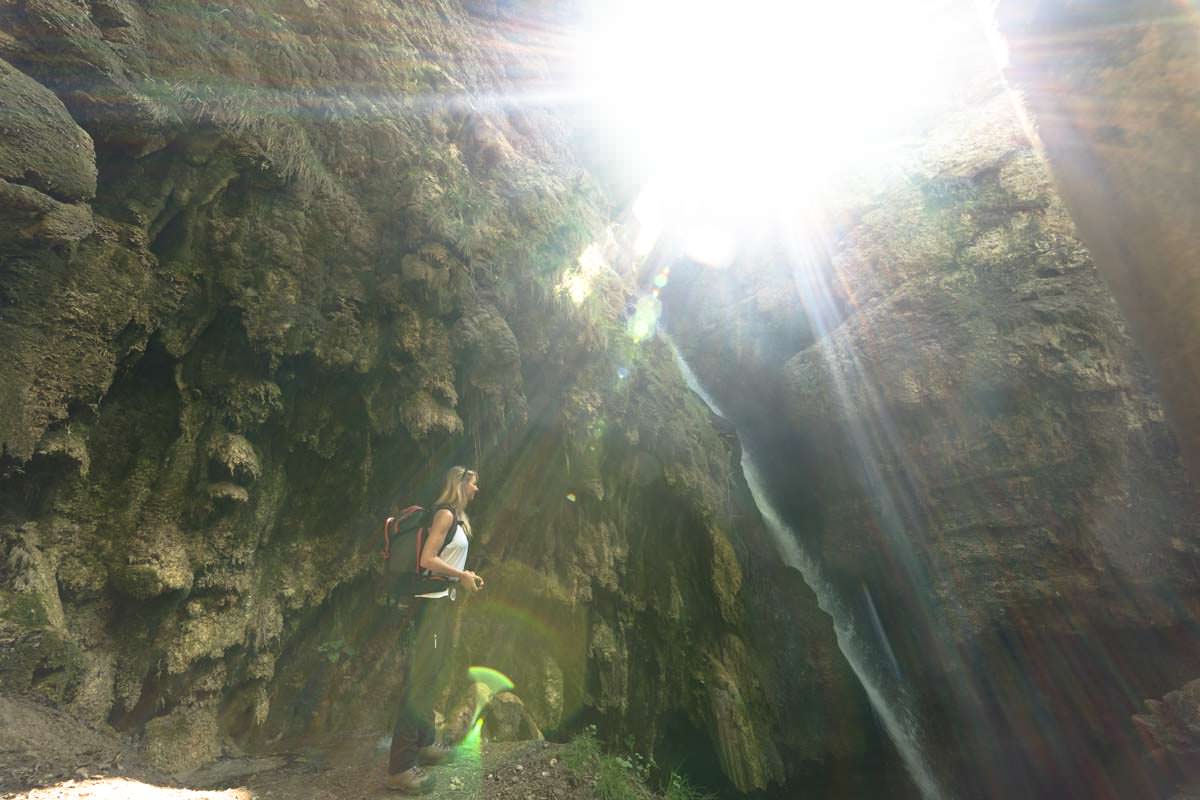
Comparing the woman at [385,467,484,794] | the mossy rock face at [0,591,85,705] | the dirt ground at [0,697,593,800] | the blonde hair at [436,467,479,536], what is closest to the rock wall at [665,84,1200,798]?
the dirt ground at [0,697,593,800]

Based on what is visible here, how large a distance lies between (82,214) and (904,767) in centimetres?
1315

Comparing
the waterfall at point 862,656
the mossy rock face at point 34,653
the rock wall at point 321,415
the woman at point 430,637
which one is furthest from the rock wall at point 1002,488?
the mossy rock face at point 34,653

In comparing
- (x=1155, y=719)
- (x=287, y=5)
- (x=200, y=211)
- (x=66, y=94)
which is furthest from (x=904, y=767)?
(x=287, y=5)

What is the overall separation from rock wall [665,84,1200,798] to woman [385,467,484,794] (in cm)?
908

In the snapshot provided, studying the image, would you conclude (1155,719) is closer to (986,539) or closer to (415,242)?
(986,539)

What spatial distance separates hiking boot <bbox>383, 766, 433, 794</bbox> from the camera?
12.7 feet

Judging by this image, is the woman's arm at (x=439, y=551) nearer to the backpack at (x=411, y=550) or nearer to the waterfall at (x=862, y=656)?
the backpack at (x=411, y=550)

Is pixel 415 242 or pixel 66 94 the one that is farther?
pixel 415 242

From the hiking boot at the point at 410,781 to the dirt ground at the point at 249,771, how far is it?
2.8 inches

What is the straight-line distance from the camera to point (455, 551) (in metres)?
3.90

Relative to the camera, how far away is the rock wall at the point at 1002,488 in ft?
28.6

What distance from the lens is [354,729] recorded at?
5.57 meters

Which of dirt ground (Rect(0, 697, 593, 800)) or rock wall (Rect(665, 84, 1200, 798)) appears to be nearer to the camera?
dirt ground (Rect(0, 697, 593, 800))

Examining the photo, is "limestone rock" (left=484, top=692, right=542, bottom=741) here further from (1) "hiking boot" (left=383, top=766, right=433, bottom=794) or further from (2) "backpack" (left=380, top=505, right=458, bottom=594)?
(2) "backpack" (left=380, top=505, right=458, bottom=594)
